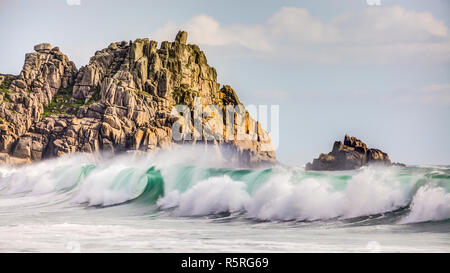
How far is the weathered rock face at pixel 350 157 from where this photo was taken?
109875mm

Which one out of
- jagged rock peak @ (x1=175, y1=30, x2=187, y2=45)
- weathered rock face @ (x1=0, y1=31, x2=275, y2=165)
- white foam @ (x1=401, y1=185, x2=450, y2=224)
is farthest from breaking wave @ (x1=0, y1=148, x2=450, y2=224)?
jagged rock peak @ (x1=175, y1=30, x2=187, y2=45)

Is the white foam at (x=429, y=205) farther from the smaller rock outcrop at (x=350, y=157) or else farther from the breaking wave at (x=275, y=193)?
the smaller rock outcrop at (x=350, y=157)

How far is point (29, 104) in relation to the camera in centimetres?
9531

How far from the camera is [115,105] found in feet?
309

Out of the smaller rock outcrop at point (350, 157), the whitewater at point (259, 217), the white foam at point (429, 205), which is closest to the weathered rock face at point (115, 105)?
the smaller rock outcrop at point (350, 157)

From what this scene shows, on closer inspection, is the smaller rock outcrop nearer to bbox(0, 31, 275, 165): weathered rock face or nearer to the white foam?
bbox(0, 31, 275, 165): weathered rock face

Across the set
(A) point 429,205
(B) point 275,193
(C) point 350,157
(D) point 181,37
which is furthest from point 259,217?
(D) point 181,37

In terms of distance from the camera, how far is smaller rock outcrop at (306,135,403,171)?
110 meters

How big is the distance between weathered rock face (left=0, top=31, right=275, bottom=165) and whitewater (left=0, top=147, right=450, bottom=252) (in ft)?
203

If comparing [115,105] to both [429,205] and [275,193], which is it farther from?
[429,205]
